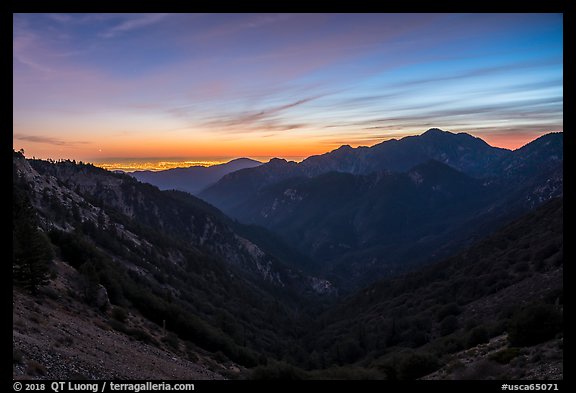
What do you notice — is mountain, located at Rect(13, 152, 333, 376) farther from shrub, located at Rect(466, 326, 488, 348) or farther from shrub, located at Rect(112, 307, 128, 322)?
shrub, located at Rect(466, 326, 488, 348)

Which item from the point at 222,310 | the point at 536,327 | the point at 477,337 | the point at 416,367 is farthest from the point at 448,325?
the point at 536,327

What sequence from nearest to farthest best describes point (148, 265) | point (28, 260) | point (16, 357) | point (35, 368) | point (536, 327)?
point (16, 357) < point (35, 368) < point (536, 327) < point (28, 260) < point (148, 265)

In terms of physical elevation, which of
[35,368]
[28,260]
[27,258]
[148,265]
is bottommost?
[148,265]

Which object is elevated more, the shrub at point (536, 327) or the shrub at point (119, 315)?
the shrub at point (536, 327)

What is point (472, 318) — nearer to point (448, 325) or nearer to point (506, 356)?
point (448, 325)

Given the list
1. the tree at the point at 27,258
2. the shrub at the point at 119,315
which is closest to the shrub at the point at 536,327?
the shrub at the point at 119,315

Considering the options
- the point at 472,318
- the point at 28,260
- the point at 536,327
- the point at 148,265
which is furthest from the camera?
the point at 148,265

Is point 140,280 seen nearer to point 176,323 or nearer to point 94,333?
point 176,323

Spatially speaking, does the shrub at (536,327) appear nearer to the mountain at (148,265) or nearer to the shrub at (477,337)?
the shrub at (477,337)
